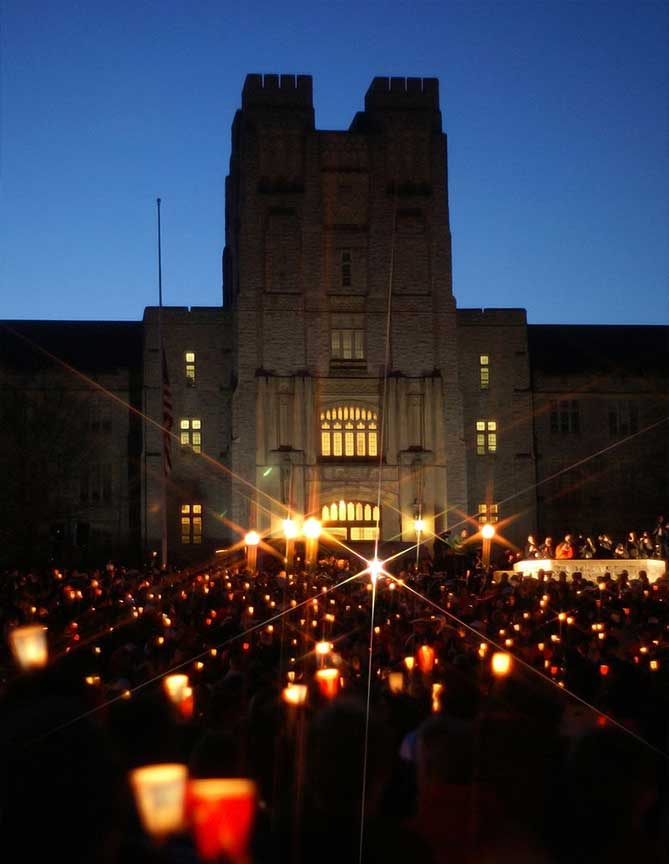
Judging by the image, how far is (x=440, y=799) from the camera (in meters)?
3.80

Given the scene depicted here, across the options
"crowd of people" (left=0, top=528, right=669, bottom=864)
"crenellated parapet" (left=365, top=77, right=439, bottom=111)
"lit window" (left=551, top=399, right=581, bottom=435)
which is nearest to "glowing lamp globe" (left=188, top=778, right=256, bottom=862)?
"crowd of people" (left=0, top=528, right=669, bottom=864)

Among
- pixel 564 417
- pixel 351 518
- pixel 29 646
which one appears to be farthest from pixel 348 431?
pixel 29 646

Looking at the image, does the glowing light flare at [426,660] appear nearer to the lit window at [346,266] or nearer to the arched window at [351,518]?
the arched window at [351,518]

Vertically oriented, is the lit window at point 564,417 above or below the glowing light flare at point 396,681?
above

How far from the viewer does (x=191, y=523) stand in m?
50.9

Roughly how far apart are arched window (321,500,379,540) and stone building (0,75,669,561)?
82 millimetres

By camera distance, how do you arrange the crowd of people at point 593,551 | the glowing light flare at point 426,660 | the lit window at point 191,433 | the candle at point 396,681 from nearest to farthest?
the candle at point 396,681
the glowing light flare at point 426,660
the crowd of people at point 593,551
the lit window at point 191,433

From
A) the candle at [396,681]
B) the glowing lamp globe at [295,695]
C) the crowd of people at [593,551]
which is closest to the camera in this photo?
the glowing lamp globe at [295,695]

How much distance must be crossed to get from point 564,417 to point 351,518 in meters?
12.1

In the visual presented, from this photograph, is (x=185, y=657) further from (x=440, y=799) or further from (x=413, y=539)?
(x=413, y=539)

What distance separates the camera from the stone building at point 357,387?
48.6 metres

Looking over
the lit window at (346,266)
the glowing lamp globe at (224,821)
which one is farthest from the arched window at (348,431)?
the glowing lamp globe at (224,821)

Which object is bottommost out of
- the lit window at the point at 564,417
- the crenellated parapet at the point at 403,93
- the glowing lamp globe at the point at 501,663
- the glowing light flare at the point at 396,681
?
the glowing light flare at the point at 396,681

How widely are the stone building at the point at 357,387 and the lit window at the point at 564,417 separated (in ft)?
0.34
